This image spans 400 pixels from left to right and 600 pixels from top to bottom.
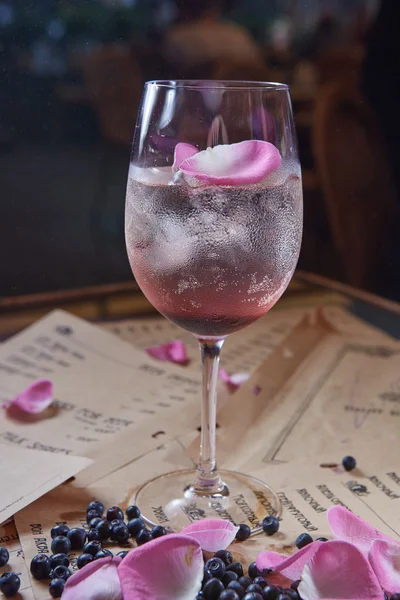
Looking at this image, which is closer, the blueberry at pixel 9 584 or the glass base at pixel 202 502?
the blueberry at pixel 9 584

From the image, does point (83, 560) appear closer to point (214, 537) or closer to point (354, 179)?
point (214, 537)

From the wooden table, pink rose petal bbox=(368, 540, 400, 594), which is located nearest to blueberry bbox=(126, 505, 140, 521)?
pink rose petal bbox=(368, 540, 400, 594)

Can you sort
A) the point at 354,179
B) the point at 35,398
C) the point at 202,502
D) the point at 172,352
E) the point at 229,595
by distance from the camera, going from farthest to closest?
the point at 354,179
the point at 172,352
the point at 35,398
the point at 202,502
the point at 229,595

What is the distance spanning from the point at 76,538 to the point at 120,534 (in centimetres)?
4

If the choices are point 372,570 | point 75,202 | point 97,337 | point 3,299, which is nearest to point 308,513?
point 372,570

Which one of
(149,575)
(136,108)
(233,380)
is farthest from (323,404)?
(136,108)

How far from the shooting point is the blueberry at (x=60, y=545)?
717mm

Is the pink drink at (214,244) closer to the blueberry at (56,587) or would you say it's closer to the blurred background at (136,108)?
the blueberry at (56,587)

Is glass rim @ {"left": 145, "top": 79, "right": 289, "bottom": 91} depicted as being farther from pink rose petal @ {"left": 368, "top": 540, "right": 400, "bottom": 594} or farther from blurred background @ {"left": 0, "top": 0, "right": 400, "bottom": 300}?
blurred background @ {"left": 0, "top": 0, "right": 400, "bottom": 300}

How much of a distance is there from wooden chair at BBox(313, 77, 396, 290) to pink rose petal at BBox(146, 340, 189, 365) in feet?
1.73

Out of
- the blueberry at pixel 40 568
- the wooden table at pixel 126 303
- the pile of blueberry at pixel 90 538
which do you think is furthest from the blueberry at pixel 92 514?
the wooden table at pixel 126 303

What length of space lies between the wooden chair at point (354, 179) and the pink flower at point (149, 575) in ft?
3.44

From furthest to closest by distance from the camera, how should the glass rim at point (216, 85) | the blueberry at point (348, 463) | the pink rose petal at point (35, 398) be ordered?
1. the pink rose petal at point (35, 398)
2. the blueberry at point (348, 463)
3. the glass rim at point (216, 85)

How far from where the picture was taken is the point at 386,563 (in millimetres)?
687
